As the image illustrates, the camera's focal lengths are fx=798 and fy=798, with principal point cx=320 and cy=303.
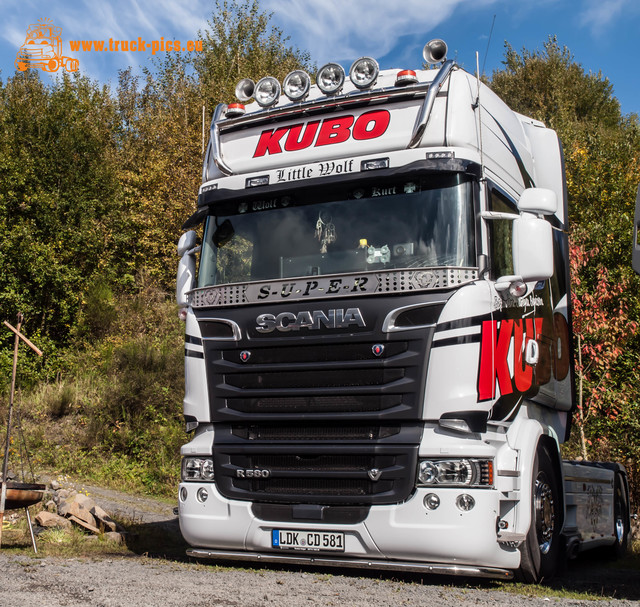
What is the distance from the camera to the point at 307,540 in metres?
6.73

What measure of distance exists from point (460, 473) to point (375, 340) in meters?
1.26

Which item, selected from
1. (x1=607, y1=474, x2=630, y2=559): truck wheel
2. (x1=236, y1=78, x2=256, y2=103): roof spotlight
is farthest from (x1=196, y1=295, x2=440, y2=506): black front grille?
(x1=607, y1=474, x2=630, y2=559): truck wheel

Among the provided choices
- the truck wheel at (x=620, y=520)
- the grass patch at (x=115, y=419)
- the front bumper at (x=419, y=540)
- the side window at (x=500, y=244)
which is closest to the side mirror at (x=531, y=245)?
the side window at (x=500, y=244)

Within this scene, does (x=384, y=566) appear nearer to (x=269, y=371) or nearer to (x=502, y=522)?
(x=502, y=522)

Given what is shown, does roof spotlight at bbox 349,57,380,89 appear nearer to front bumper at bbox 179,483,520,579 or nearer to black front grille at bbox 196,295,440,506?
black front grille at bbox 196,295,440,506

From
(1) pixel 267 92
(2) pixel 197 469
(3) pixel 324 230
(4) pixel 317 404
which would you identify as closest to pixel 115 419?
(2) pixel 197 469

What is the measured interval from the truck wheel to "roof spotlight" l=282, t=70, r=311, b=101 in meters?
6.55

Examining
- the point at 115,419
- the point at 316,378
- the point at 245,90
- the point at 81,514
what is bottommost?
the point at 81,514

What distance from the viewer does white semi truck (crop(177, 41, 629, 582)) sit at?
6.41m

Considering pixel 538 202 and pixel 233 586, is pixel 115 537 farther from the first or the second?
pixel 538 202

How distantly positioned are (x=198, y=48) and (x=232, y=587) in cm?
3292

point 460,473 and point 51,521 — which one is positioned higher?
point 460,473

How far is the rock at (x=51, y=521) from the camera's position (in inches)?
379

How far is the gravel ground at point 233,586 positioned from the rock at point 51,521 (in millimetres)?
1373
